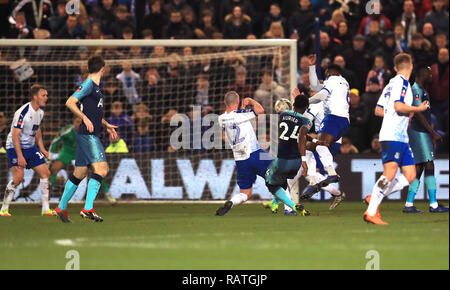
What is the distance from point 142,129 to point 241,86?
2.09 meters

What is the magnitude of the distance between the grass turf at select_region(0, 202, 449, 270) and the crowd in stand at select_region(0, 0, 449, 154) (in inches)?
181

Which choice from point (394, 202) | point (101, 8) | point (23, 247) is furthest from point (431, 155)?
point (101, 8)

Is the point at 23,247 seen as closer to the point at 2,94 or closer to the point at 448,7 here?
the point at 2,94

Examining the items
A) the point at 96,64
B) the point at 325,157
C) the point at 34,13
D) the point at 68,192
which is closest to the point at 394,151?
the point at 325,157

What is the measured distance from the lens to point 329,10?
21.2m

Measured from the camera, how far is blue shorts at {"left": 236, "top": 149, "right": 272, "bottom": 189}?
13258 mm

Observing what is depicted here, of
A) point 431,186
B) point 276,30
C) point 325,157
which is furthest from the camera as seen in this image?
point 276,30

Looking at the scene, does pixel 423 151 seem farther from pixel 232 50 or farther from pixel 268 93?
pixel 232 50

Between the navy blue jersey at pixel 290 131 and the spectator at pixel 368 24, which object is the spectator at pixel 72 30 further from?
the navy blue jersey at pixel 290 131

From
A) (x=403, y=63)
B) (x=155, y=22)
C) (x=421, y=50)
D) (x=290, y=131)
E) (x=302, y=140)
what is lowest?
(x=302, y=140)

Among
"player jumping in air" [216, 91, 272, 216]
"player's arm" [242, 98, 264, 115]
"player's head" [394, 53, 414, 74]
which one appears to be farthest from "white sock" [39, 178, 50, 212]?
"player's head" [394, 53, 414, 74]

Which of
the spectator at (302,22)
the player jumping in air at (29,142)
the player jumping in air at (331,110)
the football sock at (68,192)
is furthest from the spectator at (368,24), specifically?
the football sock at (68,192)

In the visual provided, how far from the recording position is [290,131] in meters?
12.6

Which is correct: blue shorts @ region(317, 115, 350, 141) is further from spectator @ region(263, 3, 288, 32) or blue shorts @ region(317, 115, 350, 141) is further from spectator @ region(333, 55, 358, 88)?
spectator @ region(263, 3, 288, 32)
